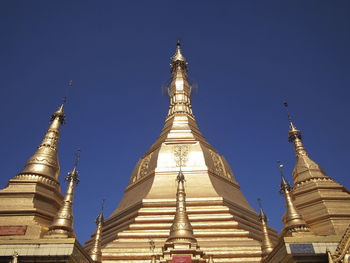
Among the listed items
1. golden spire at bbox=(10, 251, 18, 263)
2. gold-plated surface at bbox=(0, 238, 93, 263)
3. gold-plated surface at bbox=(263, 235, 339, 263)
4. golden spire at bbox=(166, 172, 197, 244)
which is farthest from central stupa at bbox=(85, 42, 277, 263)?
golden spire at bbox=(10, 251, 18, 263)

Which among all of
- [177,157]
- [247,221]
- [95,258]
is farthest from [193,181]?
[95,258]

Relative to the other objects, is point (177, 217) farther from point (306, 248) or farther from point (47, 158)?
point (47, 158)

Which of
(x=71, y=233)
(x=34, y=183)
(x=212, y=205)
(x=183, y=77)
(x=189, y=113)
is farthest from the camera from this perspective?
(x=183, y=77)

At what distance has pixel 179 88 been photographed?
26.5 m

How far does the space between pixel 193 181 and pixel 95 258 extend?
658 cm

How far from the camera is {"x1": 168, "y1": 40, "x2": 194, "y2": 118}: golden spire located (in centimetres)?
2483

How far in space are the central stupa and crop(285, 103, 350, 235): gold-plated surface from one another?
7.38ft

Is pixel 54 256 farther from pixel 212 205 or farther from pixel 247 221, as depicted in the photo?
pixel 247 221

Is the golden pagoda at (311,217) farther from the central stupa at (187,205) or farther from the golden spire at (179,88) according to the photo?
the golden spire at (179,88)

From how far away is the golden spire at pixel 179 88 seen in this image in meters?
24.8

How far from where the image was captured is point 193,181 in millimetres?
16766

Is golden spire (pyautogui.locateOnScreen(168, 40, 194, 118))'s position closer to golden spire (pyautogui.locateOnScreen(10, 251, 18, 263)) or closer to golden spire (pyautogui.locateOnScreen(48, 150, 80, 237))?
golden spire (pyautogui.locateOnScreen(48, 150, 80, 237))

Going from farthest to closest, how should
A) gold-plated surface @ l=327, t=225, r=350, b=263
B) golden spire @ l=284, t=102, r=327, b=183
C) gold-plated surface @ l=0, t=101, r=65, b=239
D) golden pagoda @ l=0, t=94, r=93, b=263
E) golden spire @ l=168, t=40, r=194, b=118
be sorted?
golden spire @ l=168, t=40, r=194, b=118 < golden spire @ l=284, t=102, r=327, b=183 < gold-plated surface @ l=0, t=101, r=65, b=239 < golden pagoda @ l=0, t=94, r=93, b=263 < gold-plated surface @ l=327, t=225, r=350, b=263

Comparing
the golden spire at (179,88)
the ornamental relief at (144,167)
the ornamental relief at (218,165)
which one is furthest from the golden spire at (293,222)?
the golden spire at (179,88)
